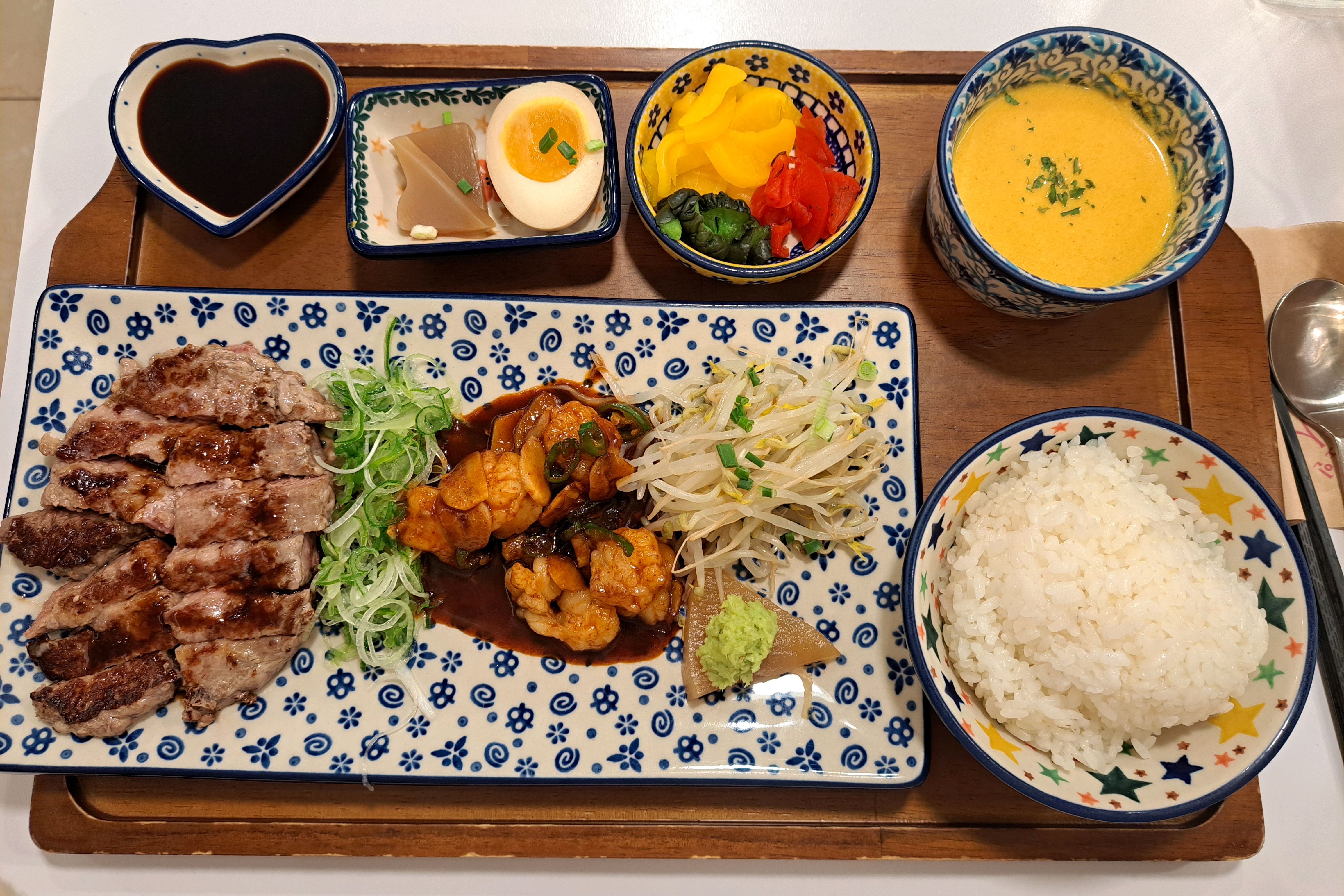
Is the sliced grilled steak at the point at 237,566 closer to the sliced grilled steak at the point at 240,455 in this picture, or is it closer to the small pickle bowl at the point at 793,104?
the sliced grilled steak at the point at 240,455

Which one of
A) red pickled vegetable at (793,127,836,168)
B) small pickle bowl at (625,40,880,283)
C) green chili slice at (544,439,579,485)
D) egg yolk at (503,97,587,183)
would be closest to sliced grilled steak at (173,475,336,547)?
green chili slice at (544,439,579,485)

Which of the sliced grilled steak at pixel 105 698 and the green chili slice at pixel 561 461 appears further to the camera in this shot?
the green chili slice at pixel 561 461

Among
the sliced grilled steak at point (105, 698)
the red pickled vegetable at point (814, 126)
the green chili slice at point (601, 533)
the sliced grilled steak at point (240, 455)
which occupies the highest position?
the red pickled vegetable at point (814, 126)

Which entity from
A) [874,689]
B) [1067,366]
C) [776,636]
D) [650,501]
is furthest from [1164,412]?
[650,501]

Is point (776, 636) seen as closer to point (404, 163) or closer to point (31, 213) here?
point (404, 163)

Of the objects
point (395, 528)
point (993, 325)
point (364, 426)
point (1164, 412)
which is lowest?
point (395, 528)

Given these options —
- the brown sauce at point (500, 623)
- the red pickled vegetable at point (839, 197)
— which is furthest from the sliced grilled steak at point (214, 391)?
the red pickled vegetable at point (839, 197)
